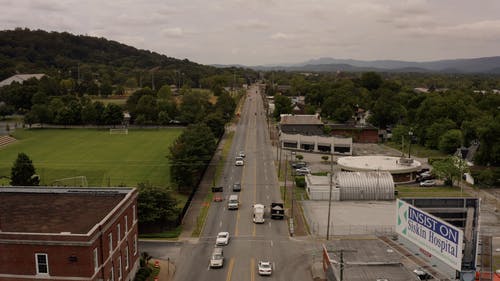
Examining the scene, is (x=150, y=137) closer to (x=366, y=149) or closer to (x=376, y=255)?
(x=366, y=149)

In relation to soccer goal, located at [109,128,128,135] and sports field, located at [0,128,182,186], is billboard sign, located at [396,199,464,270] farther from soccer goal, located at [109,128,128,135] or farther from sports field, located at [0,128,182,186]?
soccer goal, located at [109,128,128,135]

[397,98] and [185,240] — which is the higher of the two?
[397,98]

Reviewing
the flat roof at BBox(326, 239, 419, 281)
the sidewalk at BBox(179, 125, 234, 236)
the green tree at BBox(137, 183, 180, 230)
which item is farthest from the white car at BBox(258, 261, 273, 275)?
the green tree at BBox(137, 183, 180, 230)

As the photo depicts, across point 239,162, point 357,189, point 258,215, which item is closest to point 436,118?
point 239,162

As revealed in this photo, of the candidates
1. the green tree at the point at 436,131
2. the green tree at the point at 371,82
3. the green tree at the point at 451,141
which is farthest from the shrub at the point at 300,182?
the green tree at the point at 371,82

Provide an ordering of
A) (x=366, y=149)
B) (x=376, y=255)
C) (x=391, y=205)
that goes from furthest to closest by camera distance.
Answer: (x=366, y=149) → (x=391, y=205) → (x=376, y=255)

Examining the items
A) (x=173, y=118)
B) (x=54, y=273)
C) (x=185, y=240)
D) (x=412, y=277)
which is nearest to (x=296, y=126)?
(x=173, y=118)

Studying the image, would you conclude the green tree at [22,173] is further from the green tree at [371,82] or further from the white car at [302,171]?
the green tree at [371,82]
